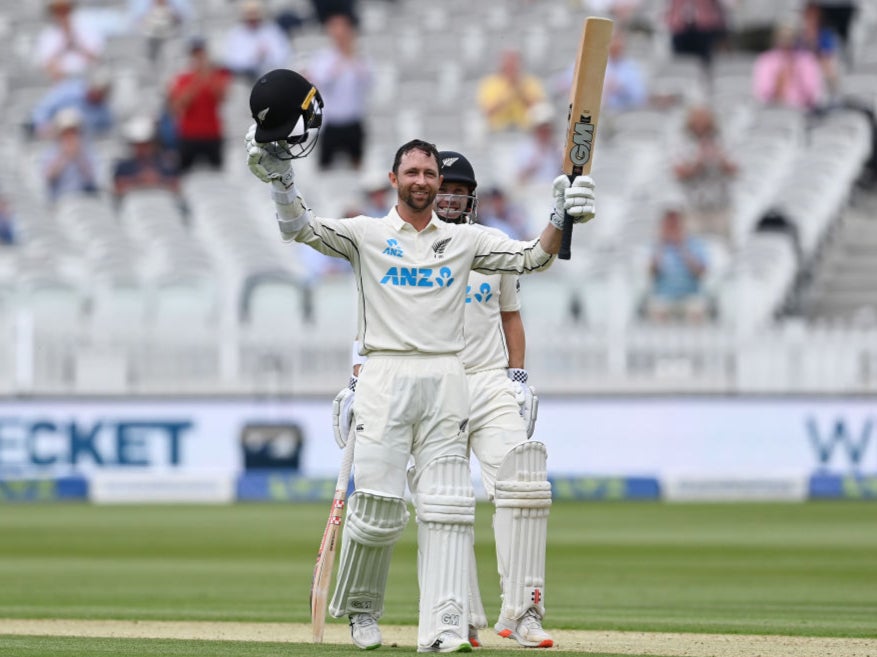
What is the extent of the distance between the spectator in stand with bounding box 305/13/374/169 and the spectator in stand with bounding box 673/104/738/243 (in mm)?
3293

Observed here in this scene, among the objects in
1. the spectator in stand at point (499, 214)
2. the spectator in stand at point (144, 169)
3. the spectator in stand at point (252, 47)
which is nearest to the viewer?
the spectator in stand at point (499, 214)

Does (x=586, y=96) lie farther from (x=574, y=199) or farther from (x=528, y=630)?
(x=528, y=630)

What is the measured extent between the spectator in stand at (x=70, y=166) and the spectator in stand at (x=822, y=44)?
7.17 m

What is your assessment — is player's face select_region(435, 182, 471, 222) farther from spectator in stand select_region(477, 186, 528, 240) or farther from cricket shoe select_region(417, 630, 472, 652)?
spectator in stand select_region(477, 186, 528, 240)

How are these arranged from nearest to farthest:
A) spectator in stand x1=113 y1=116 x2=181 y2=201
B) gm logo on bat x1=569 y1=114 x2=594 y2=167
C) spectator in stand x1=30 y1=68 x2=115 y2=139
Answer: gm logo on bat x1=569 y1=114 x2=594 y2=167, spectator in stand x1=113 y1=116 x2=181 y2=201, spectator in stand x1=30 y1=68 x2=115 y2=139

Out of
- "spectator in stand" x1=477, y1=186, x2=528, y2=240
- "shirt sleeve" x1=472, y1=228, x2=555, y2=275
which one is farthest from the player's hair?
"spectator in stand" x1=477, y1=186, x2=528, y2=240

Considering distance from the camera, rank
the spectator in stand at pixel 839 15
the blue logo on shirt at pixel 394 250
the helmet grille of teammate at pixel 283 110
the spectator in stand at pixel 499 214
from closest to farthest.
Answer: the helmet grille of teammate at pixel 283 110 < the blue logo on shirt at pixel 394 250 < the spectator in stand at pixel 499 214 < the spectator in stand at pixel 839 15

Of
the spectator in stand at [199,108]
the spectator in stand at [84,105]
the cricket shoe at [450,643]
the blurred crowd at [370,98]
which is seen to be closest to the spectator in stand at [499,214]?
the blurred crowd at [370,98]

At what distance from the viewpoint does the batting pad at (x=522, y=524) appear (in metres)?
6.63

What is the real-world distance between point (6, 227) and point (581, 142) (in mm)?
13008

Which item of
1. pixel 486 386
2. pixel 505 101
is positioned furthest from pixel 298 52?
pixel 486 386

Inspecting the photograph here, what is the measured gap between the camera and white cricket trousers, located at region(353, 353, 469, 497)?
618cm

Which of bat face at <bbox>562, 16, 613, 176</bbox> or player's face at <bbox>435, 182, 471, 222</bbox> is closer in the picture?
bat face at <bbox>562, 16, 613, 176</bbox>

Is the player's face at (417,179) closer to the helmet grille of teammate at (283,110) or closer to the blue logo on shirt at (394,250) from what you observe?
the blue logo on shirt at (394,250)
